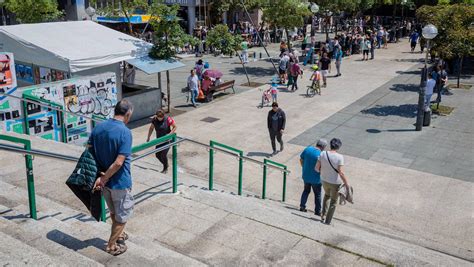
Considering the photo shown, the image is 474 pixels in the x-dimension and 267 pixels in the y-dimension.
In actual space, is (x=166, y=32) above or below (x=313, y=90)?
above

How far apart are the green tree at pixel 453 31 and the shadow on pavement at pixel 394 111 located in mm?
2255

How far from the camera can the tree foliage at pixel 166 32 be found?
16.0m

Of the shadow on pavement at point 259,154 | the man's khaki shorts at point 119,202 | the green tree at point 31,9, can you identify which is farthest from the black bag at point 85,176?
the green tree at point 31,9

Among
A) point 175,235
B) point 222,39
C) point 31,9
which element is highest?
point 31,9

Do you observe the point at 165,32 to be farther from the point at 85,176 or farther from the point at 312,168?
the point at 85,176

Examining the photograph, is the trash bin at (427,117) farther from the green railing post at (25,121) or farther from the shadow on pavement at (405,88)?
the green railing post at (25,121)

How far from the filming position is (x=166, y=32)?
53.6 feet

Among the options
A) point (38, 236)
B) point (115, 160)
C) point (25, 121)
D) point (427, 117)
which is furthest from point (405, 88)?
point (38, 236)

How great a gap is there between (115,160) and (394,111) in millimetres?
14916

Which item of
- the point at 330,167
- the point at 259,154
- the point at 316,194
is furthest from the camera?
the point at 259,154

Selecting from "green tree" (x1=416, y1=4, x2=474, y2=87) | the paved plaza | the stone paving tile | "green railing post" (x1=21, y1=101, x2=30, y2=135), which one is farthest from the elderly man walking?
"green tree" (x1=416, y1=4, x2=474, y2=87)

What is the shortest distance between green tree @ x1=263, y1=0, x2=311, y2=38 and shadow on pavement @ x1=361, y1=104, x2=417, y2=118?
24.6 feet

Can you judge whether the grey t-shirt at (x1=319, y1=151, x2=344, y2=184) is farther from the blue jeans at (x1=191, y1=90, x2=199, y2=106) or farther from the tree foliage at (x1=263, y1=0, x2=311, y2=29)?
the tree foliage at (x1=263, y1=0, x2=311, y2=29)

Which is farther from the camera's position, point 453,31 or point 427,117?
point 453,31
